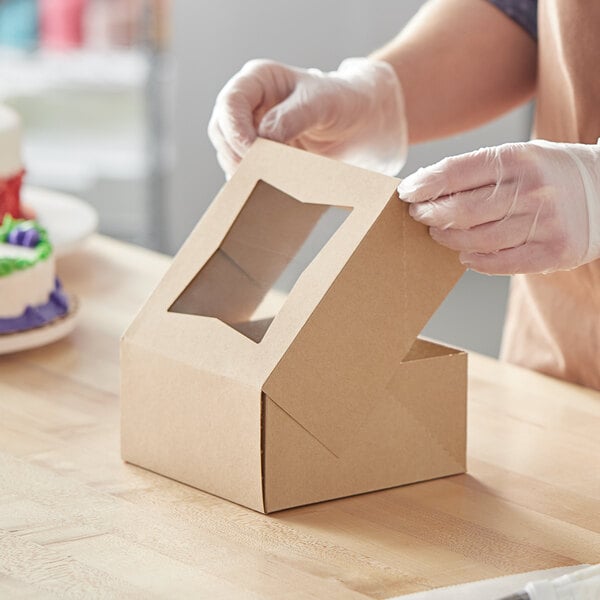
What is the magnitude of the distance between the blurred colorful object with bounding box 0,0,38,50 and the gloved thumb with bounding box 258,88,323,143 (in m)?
2.80

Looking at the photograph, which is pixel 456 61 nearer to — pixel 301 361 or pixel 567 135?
pixel 567 135

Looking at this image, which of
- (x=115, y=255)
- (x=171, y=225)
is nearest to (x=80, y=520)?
(x=115, y=255)

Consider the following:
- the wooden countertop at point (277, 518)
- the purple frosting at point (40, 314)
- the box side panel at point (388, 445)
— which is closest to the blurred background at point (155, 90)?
the purple frosting at point (40, 314)

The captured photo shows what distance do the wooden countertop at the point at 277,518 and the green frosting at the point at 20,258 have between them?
0.14 m

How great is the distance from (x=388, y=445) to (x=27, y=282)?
1.82 ft

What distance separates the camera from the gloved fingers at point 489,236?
996mm

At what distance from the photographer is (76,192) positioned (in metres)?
4.16

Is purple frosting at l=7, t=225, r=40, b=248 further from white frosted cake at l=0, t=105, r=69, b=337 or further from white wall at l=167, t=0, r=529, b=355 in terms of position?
white wall at l=167, t=0, r=529, b=355

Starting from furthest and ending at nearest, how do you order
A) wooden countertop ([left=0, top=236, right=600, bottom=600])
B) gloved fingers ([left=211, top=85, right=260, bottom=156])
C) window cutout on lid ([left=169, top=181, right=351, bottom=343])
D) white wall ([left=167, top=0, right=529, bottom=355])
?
white wall ([left=167, top=0, right=529, bottom=355])
gloved fingers ([left=211, top=85, right=260, bottom=156])
window cutout on lid ([left=169, top=181, right=351, bottom=343])
wooden countertop ([left=0, top=236, right=600, bottom=600])

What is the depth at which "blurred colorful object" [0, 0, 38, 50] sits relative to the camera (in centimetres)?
390

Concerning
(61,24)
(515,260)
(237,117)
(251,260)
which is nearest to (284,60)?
(61,24)

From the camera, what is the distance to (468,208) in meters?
0.98

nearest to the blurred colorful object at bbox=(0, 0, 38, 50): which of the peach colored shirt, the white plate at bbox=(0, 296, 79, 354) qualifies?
the white plate at bbox=(0, 296, 79, 354)

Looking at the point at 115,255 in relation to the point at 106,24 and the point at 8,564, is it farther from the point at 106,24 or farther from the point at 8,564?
the point at 106,24
